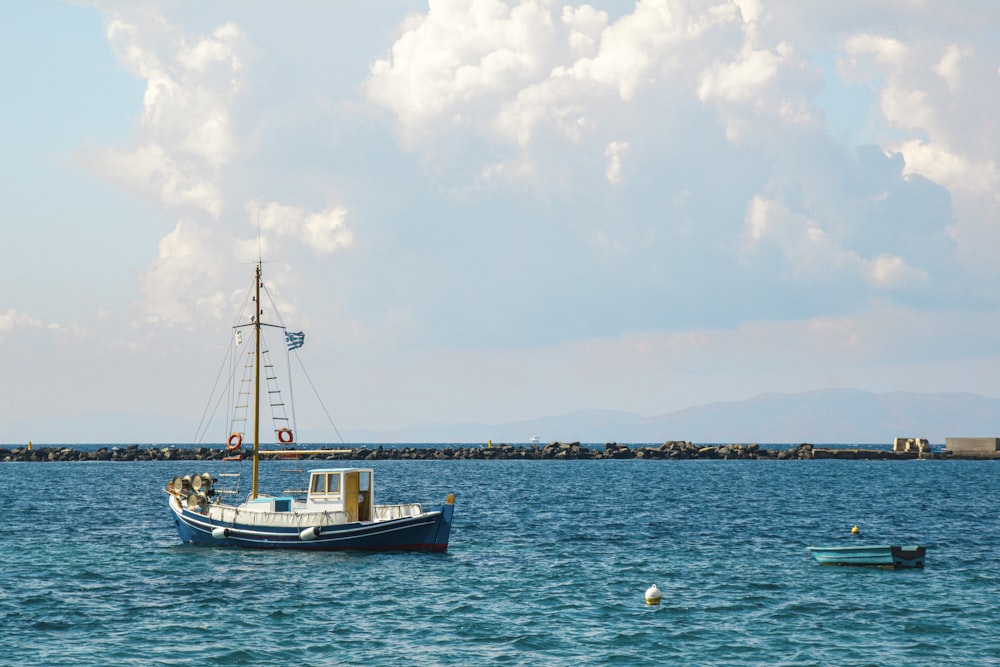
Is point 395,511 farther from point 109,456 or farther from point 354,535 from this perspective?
point 109,456

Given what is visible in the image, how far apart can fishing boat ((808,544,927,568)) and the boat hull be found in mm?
15788

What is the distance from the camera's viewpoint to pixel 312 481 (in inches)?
1845

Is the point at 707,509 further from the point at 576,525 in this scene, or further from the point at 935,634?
the point at 935,634

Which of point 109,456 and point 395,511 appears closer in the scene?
point 395,511

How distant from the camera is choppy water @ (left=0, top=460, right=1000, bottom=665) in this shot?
2753 centimetres

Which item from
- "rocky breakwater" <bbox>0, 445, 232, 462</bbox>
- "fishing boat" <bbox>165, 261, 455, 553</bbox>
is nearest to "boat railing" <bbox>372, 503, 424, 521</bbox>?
"fishing boat" <bbox>165, 261, 455, 553</bbox>

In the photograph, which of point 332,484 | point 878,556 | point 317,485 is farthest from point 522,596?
point 317,485

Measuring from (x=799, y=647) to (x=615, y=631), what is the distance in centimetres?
509

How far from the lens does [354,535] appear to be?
44.9 m

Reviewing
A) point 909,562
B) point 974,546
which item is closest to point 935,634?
point 909,562

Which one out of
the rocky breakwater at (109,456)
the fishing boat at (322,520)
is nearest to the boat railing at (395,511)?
the fishing boat at (322,520)

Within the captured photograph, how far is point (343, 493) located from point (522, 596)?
1382 cm

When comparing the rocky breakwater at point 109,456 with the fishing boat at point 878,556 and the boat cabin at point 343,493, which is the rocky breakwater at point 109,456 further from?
the fishing boat at point 878,556

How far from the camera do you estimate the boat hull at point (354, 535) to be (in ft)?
147
